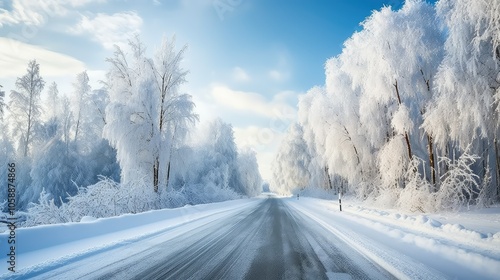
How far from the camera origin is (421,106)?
49.7 ft

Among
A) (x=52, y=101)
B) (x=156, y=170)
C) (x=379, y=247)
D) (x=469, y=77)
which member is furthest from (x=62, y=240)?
(x=52, y=101)

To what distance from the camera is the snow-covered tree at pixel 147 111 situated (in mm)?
17681

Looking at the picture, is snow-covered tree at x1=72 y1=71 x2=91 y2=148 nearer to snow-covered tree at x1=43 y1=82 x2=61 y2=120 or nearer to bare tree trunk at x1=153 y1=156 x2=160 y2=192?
snow-covered tree at x1=43 y1=82 x2=61 y2=120

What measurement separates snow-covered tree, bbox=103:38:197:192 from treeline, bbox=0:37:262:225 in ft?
0.21

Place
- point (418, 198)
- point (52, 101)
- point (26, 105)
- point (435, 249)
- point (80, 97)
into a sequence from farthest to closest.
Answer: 1. point (52, 101)
2. point (80, 97)
3. point (26, 105)
4. point (418, 198)
5. point (435, 249)

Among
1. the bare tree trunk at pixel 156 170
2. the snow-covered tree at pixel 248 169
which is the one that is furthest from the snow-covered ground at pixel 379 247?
the snow-covered tree at pixel 248 169

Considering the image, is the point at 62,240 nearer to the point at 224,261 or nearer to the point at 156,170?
the point at 224,261

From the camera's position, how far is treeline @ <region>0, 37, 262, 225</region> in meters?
12.9

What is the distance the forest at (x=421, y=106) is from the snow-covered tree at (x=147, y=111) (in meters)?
12.0

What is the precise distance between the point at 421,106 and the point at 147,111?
16.2 metres

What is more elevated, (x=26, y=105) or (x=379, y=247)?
(x=26, y=105)

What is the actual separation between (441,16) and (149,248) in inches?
618

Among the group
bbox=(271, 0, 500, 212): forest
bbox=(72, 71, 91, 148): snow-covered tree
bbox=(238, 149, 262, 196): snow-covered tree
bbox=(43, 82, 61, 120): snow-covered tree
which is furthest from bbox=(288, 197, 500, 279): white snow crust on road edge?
bbox=(238, 149, 262, 196): snow-covered tree

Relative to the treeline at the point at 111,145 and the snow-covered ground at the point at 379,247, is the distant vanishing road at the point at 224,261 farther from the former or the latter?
the treeline at the point at 111,145
